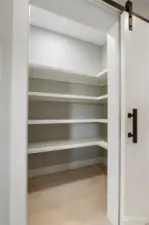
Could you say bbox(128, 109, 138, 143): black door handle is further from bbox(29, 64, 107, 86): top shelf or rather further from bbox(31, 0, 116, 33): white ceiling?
bbox(29, 64, 107, 86): top shelf

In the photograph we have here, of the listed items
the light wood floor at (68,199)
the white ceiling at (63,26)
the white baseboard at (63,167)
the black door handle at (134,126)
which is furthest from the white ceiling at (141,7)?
the white baseboard at (63,167)

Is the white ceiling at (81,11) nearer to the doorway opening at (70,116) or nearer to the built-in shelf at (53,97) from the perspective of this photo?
the doorway opening at (70,116)

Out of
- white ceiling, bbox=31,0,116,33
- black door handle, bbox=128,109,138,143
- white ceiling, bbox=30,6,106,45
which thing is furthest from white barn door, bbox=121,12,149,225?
white ceiling, bbox=30,6,106,45

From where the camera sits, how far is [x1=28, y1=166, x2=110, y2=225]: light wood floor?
1.52 m

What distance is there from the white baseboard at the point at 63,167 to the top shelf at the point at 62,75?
145 centimetres

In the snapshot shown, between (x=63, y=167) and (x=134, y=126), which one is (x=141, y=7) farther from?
(x=63, y=167)

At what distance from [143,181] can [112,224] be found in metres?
0.45

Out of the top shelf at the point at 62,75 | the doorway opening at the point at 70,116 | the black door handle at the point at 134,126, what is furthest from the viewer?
the top shelf at the point at 62,75

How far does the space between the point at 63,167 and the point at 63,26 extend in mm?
2296

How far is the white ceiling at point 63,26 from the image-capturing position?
233 cm

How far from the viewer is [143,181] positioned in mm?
1448

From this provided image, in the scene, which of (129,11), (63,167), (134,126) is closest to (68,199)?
(63,167)

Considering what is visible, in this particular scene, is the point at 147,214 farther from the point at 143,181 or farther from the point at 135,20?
the point at 135,20

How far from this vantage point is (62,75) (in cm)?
270
